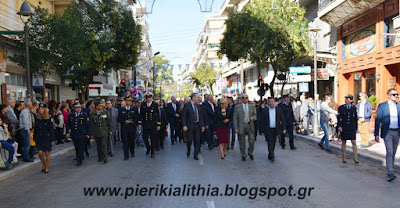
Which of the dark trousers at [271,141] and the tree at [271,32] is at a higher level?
the tree at [271,32]

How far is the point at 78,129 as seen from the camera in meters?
11.3

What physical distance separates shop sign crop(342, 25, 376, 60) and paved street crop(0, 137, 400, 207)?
11454 mm

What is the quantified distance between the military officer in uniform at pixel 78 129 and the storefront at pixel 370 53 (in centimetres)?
1431

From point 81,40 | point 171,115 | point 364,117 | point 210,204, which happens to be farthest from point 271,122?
point 81,40

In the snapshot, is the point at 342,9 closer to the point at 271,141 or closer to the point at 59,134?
the point at 271,141

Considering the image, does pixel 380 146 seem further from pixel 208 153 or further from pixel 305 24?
pixel 305 24

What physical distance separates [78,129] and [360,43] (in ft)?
57.8

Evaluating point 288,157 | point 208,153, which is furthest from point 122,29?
point 288,157

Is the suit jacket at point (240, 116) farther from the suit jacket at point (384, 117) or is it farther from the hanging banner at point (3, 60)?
the hanging banner at point (3, 60)

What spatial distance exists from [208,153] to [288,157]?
263 cm

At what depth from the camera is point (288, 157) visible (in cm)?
1188

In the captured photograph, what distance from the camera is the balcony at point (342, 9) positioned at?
20822 mm

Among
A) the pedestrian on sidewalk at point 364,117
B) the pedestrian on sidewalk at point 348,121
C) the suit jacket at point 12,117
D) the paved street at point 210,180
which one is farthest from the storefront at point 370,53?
the suit jacket at point 12,117

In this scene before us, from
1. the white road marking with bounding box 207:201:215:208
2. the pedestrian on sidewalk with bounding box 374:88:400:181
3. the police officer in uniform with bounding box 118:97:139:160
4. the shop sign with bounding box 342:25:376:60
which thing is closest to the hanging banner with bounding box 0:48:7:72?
the police officer in uniform with bounding box 118:97:139:160
